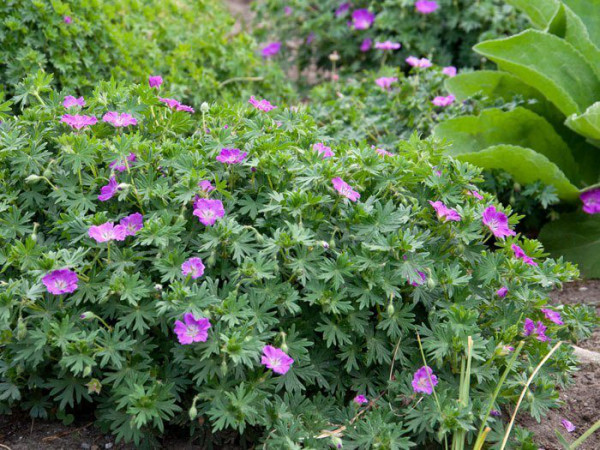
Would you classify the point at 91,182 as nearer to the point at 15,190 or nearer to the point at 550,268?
the point at 15,190

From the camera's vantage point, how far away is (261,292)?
6.48 ft

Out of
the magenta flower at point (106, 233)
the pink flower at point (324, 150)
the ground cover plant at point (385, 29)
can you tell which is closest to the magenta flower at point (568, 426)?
the pink flower at point (324, 150)

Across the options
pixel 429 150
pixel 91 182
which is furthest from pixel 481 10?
pixel 91 182

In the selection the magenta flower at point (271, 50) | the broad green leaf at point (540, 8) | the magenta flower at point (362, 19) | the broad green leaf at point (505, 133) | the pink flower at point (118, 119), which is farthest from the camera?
the magenta flower at point (271, 50)

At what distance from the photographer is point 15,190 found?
88.6 inches

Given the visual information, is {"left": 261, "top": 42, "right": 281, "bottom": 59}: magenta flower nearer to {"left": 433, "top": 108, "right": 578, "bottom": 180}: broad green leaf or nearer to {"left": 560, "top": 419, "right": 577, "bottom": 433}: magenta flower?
{"left": 433, "top": 108, "right": 578, "bottom": 180}: broad green leaf

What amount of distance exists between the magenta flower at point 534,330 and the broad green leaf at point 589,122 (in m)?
1.15

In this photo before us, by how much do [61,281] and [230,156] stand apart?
611 millimetres

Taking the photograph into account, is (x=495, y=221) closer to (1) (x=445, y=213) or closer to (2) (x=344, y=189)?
(1) (x=445, y=213)

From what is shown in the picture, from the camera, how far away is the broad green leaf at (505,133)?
10.8 feet

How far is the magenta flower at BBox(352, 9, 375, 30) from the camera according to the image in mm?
4969

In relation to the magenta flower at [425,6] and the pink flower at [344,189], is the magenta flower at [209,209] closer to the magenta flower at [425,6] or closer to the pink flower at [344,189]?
the pink flower at [344,189]

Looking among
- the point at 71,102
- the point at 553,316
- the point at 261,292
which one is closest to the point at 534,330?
the point at 553,316

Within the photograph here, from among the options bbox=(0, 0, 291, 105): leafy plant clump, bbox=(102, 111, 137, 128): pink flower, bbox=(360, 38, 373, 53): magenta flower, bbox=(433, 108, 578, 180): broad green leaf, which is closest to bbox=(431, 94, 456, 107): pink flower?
bbox=(433, 108, 578, 180): broad green leaf
